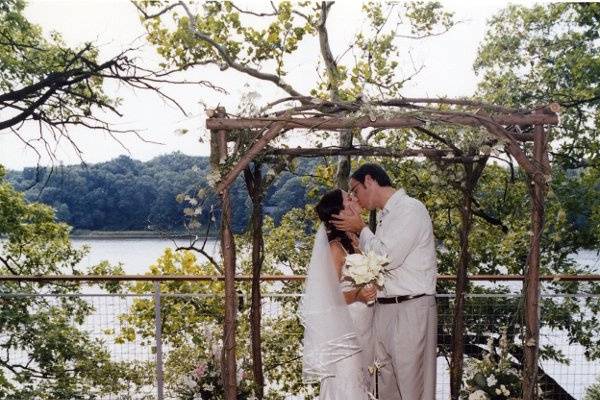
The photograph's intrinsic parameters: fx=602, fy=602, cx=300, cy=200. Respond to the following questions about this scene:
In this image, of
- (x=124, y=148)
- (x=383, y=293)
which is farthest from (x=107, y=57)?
(x=383, y=293)

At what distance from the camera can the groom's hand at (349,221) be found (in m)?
3.20

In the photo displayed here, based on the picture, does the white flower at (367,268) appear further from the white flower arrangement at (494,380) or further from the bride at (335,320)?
the white flower arrangement at (494,380)

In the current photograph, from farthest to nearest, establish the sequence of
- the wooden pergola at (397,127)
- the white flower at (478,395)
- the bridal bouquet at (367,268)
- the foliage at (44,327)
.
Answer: the foliage at (44,327) < the white flower at (478,395) < the wooden pergola at (397,127) < the bridal bouquet at (367,268)

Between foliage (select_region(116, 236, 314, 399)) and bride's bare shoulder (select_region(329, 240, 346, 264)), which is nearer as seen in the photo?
bride's bare shoulder (select_region(329, 240, 346, 264))

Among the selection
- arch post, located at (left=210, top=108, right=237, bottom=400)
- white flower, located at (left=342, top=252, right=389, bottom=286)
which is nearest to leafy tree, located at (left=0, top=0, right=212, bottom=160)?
arch post, located at (left=210, top=108, right=237, bottom=400)

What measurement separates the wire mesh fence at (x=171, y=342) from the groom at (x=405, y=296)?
131 centimetres

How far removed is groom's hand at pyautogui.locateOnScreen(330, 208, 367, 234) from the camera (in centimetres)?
320

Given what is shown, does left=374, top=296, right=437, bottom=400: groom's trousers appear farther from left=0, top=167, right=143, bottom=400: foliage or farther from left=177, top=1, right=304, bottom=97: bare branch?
left=177, top=1, right=304, bottom=97: bare branch

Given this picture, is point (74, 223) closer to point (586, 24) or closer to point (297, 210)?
point (297, 210)

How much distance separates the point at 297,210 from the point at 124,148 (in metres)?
2.40

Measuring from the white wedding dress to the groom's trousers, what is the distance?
182mm

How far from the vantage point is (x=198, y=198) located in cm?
318

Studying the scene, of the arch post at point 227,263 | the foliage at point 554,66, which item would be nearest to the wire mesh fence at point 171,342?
the arch post at point 227,263

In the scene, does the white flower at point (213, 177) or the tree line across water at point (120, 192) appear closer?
the white flower at point (213, 177)
